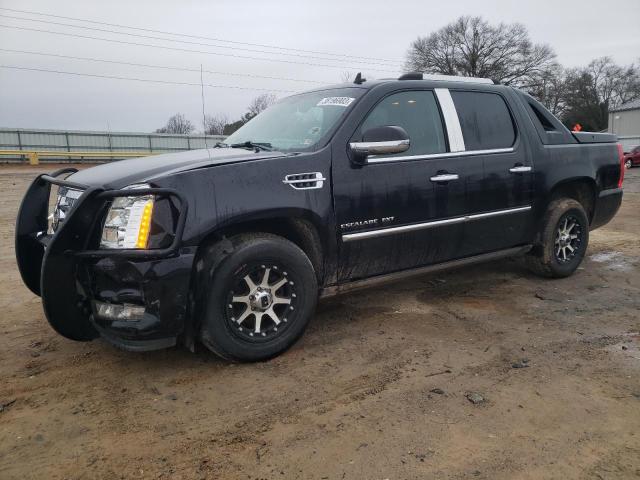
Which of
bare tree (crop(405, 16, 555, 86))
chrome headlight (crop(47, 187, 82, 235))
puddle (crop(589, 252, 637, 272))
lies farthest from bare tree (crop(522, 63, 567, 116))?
chrome headlight (crop(47, 187, 82, 235))

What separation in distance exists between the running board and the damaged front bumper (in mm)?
1118

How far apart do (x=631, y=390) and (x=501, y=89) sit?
2861mm

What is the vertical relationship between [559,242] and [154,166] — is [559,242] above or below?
below

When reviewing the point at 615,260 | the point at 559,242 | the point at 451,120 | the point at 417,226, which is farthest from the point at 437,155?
the point at 615,260

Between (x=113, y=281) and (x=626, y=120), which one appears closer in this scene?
(x=113, y=281)

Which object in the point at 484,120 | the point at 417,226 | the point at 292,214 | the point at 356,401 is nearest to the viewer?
the point at 356,401

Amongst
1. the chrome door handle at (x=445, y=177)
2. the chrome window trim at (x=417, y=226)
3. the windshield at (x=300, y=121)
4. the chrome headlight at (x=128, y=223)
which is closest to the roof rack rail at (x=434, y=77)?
the windshield at (x=300, y=121)

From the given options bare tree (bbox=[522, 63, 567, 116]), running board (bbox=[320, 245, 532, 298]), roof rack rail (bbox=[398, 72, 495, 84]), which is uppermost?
bare tree (bbox=[522, 63, 567, 116])

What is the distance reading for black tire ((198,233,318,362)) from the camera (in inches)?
116

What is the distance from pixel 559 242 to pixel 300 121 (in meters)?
2.91

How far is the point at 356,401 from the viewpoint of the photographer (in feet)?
9.03

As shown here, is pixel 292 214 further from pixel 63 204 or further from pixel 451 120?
pixel 451 120

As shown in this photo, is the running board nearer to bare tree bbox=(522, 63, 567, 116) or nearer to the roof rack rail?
the roof rack rail

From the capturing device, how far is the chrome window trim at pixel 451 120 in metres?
4.07
